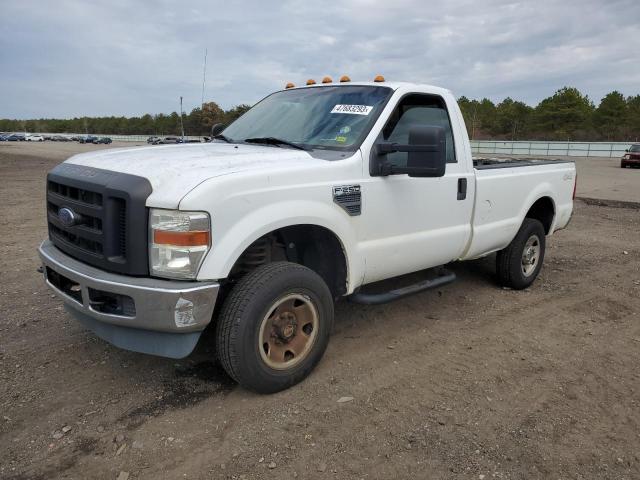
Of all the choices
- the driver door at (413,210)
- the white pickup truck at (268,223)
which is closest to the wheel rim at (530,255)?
the white pickup truck at (268,223)

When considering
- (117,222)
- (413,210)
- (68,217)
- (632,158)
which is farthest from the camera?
(632,158)

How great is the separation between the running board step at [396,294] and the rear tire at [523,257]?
3.64ft

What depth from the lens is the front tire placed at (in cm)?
289

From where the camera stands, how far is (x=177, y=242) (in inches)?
104

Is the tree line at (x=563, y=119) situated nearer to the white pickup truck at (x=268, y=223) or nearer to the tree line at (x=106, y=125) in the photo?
the tree line at (x=106, y=125)

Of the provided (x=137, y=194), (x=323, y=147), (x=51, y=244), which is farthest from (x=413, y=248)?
(x=51, y=244)

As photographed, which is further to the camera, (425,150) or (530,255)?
(530,255)

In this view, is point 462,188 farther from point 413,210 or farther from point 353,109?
point 353,109

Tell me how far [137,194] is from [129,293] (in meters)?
0.53

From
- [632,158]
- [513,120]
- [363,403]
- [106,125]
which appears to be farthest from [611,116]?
[106,125]

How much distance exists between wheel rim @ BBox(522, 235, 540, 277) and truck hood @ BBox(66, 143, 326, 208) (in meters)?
3.11

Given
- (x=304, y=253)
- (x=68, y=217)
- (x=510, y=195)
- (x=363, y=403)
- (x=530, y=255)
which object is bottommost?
(x=363, y=403)

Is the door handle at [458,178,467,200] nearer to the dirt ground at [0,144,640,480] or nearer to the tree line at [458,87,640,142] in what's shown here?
the dirt ground at [0,144,640,480]

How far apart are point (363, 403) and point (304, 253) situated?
3.80ft
